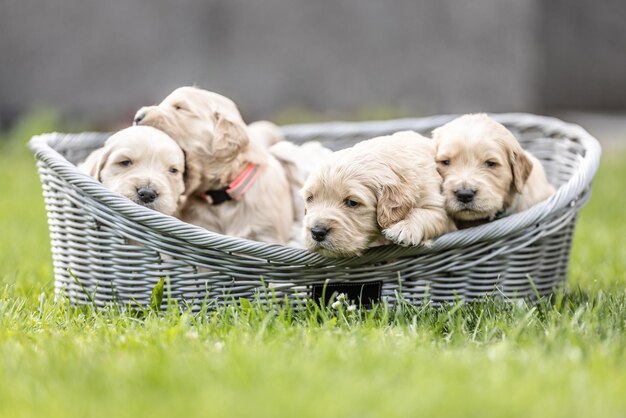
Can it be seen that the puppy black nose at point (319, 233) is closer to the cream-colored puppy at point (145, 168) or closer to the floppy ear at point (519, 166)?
the cream-colored puppy at point (145, 168)

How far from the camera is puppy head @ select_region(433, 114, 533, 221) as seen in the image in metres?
A: 3.77

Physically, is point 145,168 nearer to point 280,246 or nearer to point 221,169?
point 221,169

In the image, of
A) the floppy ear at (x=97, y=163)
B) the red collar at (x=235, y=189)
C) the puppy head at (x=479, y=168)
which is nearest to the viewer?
the puppy head at (x=479, y=168)

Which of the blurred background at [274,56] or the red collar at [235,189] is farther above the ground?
the red collar at [235,189]

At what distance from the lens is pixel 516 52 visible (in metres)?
12.5

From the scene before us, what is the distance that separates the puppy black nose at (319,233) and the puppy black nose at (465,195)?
656 millimetres

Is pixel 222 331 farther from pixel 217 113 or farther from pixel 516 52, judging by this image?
pixel 516 52

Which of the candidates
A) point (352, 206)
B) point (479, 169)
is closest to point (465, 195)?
point (479, 169)

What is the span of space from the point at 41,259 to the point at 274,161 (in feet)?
6.10

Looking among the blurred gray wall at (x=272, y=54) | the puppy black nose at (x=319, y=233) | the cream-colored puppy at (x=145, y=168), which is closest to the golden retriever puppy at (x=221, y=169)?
the cream-colored puppy at (x=145, y=168)

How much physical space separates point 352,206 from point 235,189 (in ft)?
2.88

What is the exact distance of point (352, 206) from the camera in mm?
3633

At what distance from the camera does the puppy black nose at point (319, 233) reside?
A: 354 cm

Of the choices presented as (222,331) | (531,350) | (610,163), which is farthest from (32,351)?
(610,163)
